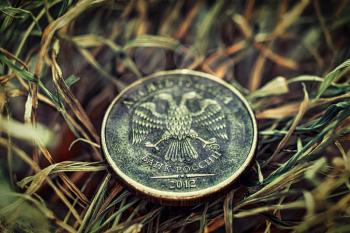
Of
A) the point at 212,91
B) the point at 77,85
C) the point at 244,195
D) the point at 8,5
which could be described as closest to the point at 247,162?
the point at 244,195

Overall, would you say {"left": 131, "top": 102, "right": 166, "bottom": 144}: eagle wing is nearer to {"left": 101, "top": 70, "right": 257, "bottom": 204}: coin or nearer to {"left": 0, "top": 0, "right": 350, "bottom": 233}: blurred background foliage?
{"left": 101, "top": 70, "right": 257, "bottom": 204}: coin

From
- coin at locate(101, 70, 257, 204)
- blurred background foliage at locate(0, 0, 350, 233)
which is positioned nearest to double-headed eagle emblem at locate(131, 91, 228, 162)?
coin at locate(101, 70, 257, 204)

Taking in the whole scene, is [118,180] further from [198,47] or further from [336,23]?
[336,23]

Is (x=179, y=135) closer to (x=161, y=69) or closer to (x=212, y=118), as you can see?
(x=212, y=118)

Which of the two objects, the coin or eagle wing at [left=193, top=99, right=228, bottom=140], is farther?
eagle wing at [left=193, top=99, right=228, bottom=140]

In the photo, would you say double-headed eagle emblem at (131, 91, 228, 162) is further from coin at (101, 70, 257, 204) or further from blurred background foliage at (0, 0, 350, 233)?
blurred background foliage at (0, 0, 350, 233)

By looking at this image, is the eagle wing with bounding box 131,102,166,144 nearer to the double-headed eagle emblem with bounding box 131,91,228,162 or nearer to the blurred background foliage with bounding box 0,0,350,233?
the double-headed eagle emblem with bounding box 131,91,228,162

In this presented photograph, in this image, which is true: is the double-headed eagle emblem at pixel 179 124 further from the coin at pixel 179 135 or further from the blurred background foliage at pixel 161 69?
the blurred background foliage at pixel 161 69

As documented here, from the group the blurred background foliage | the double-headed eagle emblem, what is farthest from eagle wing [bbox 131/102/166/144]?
the blurred background foliage
